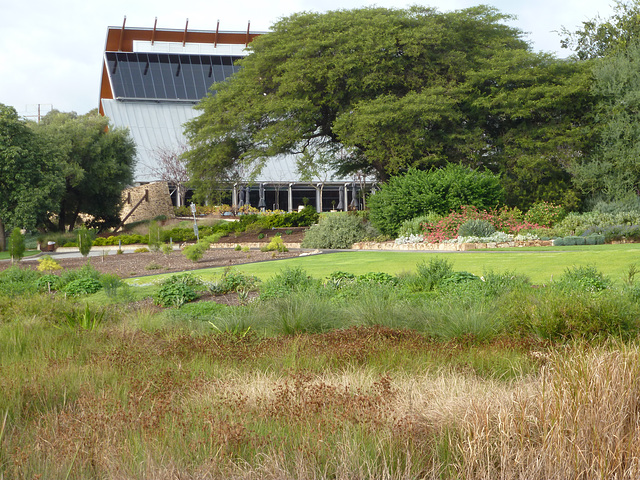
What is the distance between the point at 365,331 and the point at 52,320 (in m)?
3.61

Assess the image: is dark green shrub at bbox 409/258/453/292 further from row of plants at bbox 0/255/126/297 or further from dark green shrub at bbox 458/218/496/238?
dark green shrub at bbox 458/218/496/238

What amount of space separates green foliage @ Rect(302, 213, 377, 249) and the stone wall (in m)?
18.2

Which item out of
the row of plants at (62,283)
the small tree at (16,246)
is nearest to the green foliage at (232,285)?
the row of plants at (62,283)

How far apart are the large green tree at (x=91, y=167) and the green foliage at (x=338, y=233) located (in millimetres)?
14909

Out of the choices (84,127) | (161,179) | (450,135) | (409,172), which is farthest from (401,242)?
(161,179)

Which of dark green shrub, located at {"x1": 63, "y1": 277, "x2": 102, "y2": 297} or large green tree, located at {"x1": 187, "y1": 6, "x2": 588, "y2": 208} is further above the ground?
large green tree, located at {"x1": 187, "y1": 6, "x2": 588, "y2": 208}

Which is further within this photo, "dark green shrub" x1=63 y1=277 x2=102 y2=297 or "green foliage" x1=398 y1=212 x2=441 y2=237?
"green foliage" x1=398 y1=212 x2=441 y2=237

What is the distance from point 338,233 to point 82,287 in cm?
1163

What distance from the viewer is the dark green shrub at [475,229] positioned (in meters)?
18.1

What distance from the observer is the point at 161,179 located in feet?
142

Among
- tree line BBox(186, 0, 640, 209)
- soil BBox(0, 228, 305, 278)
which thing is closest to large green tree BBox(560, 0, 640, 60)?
tree line BBox(186, 0, 640, 209)

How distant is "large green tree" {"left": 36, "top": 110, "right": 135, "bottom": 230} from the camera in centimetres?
3192

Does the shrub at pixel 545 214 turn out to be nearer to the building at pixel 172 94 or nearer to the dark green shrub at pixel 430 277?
the dark green shrub at pixel 430 277

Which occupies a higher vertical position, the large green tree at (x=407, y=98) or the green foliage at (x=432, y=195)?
the large green tree at (x=407, y=98)
